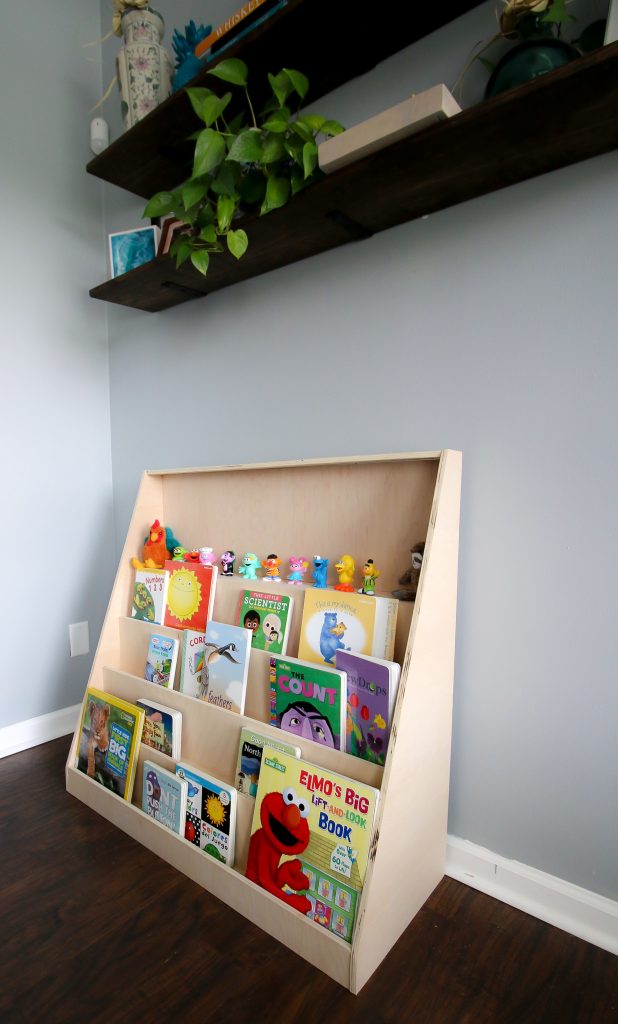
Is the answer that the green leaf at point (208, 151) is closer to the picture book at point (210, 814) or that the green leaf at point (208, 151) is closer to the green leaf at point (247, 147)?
the green leaf at point (247, 147)

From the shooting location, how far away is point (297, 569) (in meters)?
1.28

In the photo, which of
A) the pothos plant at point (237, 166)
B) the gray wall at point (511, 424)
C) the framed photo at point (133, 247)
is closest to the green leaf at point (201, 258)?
the pothos plant at point (237, 166)

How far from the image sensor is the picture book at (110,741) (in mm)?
1328

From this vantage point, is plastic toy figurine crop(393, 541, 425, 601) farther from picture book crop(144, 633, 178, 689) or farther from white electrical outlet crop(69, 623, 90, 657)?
white electrical outlet crop(69, 623, 90, 657)

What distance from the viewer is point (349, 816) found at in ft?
3.06

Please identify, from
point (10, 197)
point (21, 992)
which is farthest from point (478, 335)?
point (10, 197)

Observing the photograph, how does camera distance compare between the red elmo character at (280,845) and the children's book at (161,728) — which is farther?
the children's book at (161,728)

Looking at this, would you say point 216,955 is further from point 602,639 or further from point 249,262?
point 249,262

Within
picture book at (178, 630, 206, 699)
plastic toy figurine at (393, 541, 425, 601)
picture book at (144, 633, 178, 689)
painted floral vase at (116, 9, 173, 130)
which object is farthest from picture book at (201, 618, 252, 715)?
painted floral vase at (116, 9, 173, 130)

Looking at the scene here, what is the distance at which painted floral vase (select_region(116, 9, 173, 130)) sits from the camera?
57.7 inches

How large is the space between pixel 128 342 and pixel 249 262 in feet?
2.50

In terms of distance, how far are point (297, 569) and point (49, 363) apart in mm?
1261

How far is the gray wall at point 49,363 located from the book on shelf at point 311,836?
3.88 ft

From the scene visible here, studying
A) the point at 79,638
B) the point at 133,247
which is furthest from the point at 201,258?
the point at 79,638
